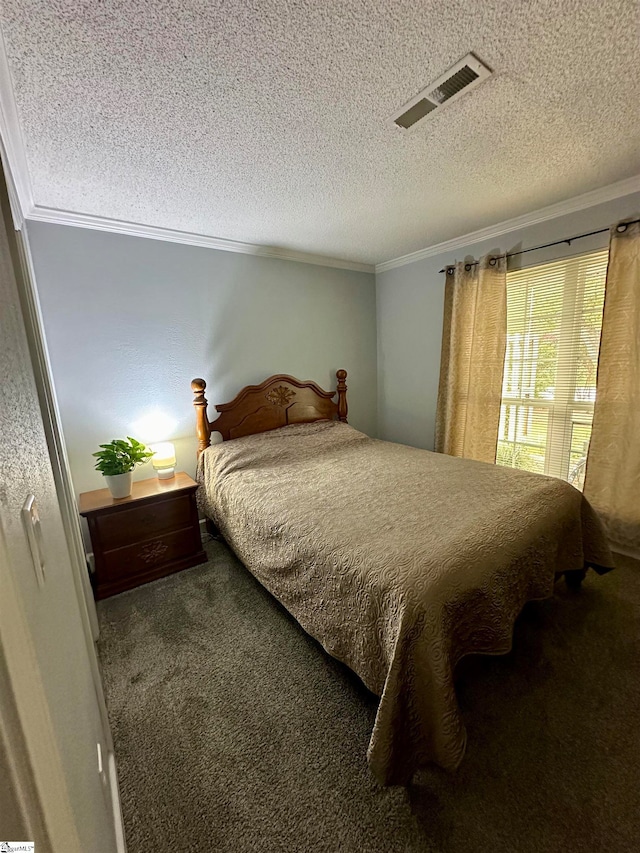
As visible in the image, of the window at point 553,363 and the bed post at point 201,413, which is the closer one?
the window at point 553,363

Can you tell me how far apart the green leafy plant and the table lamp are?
0.71ft

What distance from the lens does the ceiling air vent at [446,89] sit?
1221 mm

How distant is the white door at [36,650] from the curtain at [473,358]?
2.92 m

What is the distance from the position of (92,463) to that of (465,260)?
3276mm

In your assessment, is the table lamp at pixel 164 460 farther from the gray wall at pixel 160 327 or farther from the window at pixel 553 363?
the window at pixel 553 363

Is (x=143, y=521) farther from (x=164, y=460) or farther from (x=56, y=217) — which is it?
(x=56, y=217)

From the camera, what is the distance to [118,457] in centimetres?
225

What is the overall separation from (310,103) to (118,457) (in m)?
2.11

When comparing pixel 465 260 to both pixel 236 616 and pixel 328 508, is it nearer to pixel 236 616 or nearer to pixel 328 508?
pixel 328 508

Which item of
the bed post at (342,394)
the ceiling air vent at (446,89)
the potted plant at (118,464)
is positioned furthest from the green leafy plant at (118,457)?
the ceiling air vent at (446,89)

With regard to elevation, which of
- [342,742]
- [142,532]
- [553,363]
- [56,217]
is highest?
[56,217]

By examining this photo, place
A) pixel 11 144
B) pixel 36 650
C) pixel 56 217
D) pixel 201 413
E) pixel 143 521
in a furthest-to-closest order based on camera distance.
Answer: pixel 201 413 < pixel 143 521 < pixel 56 217 < pixel 11 144 < pixel 36 650

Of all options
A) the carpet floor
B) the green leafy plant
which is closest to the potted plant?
the green leafy plant

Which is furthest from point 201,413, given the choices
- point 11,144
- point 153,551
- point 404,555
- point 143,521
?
point 404,555
